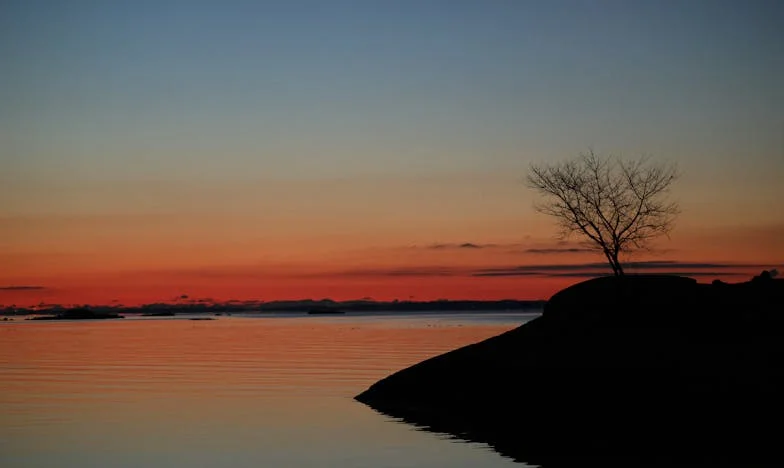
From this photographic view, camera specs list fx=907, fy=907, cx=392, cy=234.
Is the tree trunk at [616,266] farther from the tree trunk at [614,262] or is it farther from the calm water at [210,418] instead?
the calm water at [210,418]

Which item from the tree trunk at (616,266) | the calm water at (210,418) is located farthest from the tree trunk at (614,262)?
the calm water at (210,418)

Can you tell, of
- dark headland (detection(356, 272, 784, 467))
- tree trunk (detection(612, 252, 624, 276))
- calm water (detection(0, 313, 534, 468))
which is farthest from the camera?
tree trunk (detection(612, 252, 624, 276))

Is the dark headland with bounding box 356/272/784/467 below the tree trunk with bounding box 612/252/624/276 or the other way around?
below

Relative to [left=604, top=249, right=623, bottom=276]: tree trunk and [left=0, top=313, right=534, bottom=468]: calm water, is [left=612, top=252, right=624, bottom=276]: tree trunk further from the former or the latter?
[left=0, top=313, right=534, bottom=468]: calm water

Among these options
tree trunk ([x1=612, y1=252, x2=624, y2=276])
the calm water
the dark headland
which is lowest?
the calm water

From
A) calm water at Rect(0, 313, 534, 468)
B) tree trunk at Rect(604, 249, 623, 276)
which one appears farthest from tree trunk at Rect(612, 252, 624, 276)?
calm water at Rect(0, 313, 534, 468)

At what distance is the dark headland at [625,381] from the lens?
98.0 ft

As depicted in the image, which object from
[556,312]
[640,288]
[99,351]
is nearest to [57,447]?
[556,312]

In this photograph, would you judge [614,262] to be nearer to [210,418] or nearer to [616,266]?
[616,266]

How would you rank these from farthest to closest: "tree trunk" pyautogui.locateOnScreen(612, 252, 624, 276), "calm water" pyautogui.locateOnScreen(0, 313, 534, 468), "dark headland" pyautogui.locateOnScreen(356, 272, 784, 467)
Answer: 1. "tree trunk" pyautogui.locateOnScreen(612, 252, 624, 276)
2. "calm water" pyautogui.locateOnScreen(0, 313, 534, 468)
3. "dark headland" pyautogui.locateOnScreen(356, 272, 784, 467)

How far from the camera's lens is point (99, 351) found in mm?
94125

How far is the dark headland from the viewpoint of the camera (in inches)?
1176

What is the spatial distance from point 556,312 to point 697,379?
9176mm

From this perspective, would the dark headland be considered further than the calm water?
No
